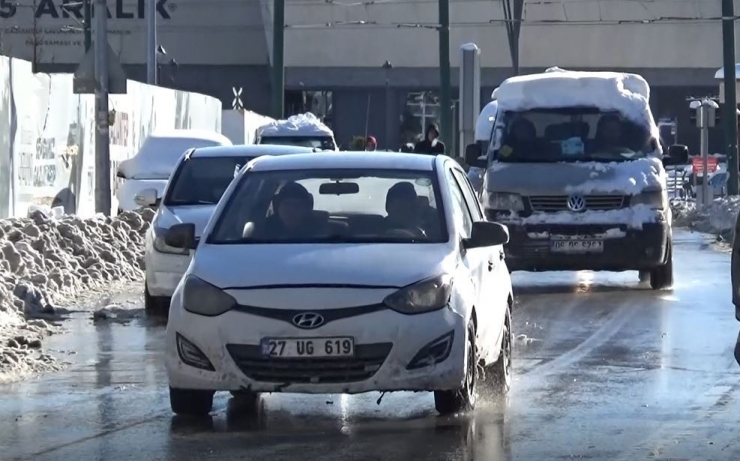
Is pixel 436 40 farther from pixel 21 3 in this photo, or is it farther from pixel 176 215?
pixel 176 215

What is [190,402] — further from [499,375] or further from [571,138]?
[571,138]

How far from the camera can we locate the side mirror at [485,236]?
9.66m

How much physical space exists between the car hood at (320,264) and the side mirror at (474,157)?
32.5ft

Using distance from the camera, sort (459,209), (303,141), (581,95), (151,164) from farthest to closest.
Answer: (303,141) → (151,164) → (581,95) → (459,209)

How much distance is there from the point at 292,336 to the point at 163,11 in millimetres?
67313

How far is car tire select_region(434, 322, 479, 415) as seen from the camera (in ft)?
29.9

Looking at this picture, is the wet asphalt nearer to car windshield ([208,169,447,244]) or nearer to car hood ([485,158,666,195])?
car windshield ([208,169,447,244])

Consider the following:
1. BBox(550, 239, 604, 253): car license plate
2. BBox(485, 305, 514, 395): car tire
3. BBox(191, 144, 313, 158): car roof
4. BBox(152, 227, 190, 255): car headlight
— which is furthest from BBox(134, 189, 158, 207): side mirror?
BBox(485, 305, 514, 395): car tire

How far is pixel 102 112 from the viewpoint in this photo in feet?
74.9

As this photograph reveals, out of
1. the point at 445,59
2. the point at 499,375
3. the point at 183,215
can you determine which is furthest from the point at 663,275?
the point at 445,59

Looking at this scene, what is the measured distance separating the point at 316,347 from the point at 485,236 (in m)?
1.49

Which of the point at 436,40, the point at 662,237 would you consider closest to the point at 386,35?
the point at 436,40

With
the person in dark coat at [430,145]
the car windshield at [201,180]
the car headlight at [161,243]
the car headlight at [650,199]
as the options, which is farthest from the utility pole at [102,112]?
the car headlight at [650,199]

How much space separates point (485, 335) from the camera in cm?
973
